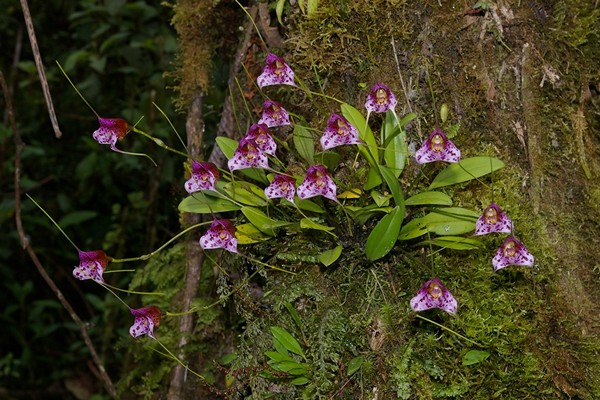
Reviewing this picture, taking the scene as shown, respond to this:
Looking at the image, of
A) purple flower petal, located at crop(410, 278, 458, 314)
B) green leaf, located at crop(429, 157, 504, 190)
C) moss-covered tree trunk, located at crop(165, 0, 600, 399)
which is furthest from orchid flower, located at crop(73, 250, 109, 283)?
green leaf, located at crop(429, 157, 504, 190)

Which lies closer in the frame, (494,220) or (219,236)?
(494,220)

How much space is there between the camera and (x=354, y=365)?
1936 mm

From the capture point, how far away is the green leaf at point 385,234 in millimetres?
1871

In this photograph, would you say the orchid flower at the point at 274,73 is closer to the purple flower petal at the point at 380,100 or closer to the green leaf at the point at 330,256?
the purple flower petal at the point at 380,100

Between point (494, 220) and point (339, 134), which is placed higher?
point (339, 134)

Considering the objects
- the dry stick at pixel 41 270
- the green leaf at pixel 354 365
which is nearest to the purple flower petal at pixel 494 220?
the green leaf at pixel 354 365

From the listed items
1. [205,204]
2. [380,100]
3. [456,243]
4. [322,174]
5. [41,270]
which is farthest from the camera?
[41,270]

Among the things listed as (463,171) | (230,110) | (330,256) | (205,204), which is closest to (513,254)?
(463,171)

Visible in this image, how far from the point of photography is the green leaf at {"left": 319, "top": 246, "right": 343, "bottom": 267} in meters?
1.96

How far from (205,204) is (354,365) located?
72cm

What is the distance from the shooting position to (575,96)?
2.31 m

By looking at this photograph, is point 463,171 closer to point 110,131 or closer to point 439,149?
point 439,149

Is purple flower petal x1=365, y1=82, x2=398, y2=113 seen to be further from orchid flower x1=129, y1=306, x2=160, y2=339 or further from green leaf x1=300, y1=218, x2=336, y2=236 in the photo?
orchid flower x1=129, y1=306, x2=160, y2=339

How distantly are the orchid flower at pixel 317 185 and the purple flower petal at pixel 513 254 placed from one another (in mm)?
486
